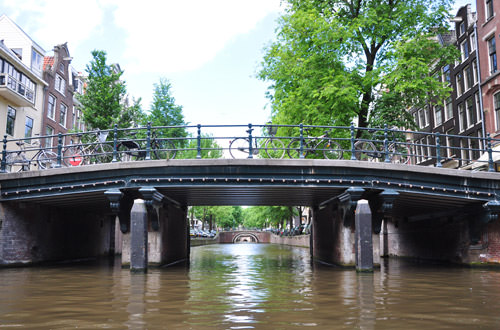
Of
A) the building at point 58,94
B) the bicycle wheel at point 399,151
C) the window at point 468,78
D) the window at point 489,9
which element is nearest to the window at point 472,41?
the window at point 468,78

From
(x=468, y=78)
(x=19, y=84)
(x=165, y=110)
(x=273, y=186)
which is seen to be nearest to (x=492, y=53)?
(x=468, y=78)

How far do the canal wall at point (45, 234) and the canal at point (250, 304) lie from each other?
4298 millimetres

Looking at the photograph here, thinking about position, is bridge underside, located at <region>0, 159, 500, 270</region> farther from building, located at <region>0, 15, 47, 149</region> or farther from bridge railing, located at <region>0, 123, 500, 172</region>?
building, located at <region>0, 15, 47, 149</region>

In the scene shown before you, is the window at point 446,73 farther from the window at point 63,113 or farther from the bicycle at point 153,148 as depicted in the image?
the window at point 63,113

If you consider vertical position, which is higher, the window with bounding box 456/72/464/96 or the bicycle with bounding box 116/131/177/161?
the window with bounding box 456/72/464/96

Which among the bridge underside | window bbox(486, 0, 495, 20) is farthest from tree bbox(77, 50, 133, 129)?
window bbox(486, 0, 495, 20)

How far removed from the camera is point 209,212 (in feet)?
196

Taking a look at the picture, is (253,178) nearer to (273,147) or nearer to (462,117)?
(273,147)

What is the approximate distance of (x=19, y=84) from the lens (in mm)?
28984

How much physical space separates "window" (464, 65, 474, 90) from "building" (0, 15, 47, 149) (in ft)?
94.0

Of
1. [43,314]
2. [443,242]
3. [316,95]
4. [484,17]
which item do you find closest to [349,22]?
[316,95]

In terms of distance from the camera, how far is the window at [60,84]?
36062 millimetres

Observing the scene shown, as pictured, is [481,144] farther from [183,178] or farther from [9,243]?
[9,243]

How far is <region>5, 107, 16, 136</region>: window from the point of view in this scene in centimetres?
2897
